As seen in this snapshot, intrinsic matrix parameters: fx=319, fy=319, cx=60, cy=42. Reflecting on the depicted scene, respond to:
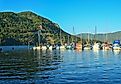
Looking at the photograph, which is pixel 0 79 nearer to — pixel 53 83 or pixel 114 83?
pixel 53 83

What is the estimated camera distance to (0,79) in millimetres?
49625

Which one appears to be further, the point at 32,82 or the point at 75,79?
the point at 75,79

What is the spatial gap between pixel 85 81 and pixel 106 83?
3.60 meters

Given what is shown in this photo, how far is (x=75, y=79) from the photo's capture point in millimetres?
49594

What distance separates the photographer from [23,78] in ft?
167

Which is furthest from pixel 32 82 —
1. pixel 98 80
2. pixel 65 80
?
pixel 98 80

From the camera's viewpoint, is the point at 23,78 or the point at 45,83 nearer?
the point at 45,83

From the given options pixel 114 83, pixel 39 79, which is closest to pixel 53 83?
pixel 39 79

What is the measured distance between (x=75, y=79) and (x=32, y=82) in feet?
23.6

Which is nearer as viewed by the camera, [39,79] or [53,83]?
[53,83]

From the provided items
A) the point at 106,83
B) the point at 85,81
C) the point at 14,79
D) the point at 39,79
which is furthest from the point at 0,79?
the point at 106,83

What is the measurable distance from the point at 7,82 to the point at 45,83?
561 centimetres

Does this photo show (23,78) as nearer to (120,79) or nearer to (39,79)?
(39,79)

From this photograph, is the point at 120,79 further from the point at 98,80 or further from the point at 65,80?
the point at 65,80
